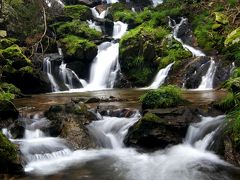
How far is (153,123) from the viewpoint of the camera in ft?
33.8

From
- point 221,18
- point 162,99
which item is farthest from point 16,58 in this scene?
point 221,18

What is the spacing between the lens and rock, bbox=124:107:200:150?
10.1 m

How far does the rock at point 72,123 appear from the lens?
34.3 ft

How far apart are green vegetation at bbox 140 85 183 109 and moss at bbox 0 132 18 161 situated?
4.49 m

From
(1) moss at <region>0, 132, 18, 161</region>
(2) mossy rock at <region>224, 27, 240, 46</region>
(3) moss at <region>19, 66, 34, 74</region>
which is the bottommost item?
(1) moss at <region>0, 132, 18, 161</region>

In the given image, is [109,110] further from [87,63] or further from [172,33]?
[172,33]

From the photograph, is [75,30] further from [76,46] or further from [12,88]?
[12,88]

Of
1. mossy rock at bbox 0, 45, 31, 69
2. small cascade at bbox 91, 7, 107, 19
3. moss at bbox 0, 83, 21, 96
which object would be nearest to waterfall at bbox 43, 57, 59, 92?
mossy rock at bbox 0, 45, 31, 69

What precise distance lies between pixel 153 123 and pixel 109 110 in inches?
94.1

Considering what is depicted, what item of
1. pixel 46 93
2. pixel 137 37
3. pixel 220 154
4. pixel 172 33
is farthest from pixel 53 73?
pixel 220 154

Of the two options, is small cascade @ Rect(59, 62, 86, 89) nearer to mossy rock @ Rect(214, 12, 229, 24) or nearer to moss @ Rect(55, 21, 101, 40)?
moss @ Rect(55, 21, 101, 40)

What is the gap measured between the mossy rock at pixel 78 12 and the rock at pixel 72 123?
1706 cm

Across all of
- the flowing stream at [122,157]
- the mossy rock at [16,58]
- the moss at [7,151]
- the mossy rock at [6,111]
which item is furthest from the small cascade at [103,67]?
the moss at [7,151]

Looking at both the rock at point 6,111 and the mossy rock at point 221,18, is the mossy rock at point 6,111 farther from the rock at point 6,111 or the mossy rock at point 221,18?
the mossy rock at point 221,18
